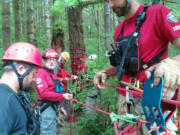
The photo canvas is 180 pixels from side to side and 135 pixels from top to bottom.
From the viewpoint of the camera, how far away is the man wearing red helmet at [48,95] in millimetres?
3967

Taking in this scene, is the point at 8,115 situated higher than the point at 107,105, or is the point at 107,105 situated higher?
the point at 8,115

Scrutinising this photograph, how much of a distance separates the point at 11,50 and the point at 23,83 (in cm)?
47

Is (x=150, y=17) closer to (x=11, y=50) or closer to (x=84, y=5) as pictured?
(x=11, y=50)

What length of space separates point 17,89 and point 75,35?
5101 millimetres

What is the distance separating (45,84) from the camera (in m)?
3.98

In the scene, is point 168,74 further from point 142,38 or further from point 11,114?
point 11,114

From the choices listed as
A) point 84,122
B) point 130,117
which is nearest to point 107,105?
point 84,122

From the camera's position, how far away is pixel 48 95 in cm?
396

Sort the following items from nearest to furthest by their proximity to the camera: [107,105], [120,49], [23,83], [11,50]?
[23,83] → [11,50] → [120,49] → [107,105]

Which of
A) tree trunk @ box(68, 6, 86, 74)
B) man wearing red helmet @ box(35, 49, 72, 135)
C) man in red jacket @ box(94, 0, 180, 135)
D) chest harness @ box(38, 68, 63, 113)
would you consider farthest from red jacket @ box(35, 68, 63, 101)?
tree trunk @ box(68, 6, 86, 74)

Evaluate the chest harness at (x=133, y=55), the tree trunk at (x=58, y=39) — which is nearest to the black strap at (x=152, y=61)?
the chest harness at (x=133, y=55)

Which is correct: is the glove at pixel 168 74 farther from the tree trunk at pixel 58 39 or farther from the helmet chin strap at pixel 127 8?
the tree trunk at pixel 58 39

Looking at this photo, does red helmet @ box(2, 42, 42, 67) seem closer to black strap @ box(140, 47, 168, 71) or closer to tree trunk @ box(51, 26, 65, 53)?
black strap @ box(140, 47, 168, 71)

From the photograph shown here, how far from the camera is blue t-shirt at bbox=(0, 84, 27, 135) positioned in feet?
5.45
